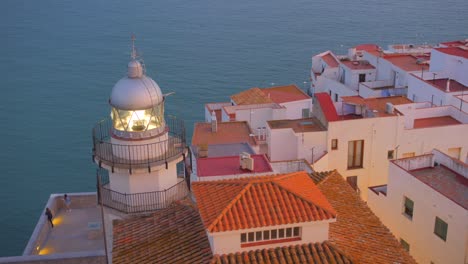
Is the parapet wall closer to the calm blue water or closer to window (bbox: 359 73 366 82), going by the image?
the calm blue water

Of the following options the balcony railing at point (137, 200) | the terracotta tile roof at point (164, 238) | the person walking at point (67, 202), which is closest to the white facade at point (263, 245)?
the terracotta tile roof at point (164, 238)

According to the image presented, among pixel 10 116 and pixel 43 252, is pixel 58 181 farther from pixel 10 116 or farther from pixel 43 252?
pixel 43 252

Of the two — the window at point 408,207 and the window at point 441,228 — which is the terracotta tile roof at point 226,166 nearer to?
the window at point 408,207

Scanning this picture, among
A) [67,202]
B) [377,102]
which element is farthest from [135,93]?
[377,102]

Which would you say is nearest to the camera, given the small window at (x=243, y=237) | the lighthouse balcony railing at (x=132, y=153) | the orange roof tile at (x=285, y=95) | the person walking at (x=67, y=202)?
the small window at (x=243, y=237)

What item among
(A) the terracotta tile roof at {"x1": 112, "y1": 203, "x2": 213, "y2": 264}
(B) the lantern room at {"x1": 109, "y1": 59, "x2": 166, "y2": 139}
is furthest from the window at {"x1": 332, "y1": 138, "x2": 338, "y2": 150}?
(A) the terracotta tile roof at {"x1": 112, "y1": 203, "x2": 213, "y2": 264}

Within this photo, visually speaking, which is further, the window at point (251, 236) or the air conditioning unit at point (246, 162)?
the air conditioning unit at point (246, 162)

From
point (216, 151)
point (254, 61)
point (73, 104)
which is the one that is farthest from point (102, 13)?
point (216, 151)
